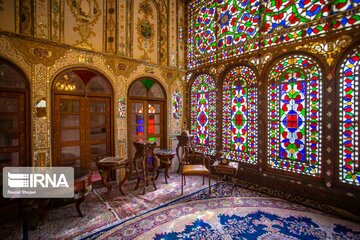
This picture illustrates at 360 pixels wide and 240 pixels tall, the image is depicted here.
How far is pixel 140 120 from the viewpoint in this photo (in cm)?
507

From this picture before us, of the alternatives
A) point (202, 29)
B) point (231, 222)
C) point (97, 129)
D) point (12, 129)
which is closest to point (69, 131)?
point (97, 129)

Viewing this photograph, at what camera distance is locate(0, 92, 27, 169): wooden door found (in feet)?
10.7

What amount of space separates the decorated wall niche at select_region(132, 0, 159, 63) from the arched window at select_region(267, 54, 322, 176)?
307 cm

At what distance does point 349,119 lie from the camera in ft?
10.2

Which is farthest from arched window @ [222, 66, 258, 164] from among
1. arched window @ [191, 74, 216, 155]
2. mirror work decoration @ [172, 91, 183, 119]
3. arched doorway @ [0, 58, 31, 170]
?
arched doorway @ [0, 58, 31, 170]

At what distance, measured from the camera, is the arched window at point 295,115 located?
3.47 meters

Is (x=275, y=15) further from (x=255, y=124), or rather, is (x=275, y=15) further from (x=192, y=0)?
(x=192, y=0)

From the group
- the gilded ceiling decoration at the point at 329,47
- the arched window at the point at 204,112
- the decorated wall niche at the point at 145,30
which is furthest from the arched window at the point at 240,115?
the decorated wall niche at the point at 145,30

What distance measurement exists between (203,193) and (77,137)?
2.92 m

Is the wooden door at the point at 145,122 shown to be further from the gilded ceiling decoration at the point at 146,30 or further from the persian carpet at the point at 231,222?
the persian carpet at the point at 231,222

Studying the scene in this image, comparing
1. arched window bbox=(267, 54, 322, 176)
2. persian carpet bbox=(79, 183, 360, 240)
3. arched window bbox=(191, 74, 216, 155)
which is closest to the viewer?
persian carpet bbox=(79, 183, 360, 240)

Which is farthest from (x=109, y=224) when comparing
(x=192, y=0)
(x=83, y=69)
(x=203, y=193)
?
(x=192, y=0)

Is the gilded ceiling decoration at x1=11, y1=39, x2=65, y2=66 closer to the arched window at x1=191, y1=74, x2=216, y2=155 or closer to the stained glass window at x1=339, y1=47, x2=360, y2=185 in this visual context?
the arched window at x1=191, y1=74, x2=216, y2=155

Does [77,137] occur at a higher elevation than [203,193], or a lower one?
higher
